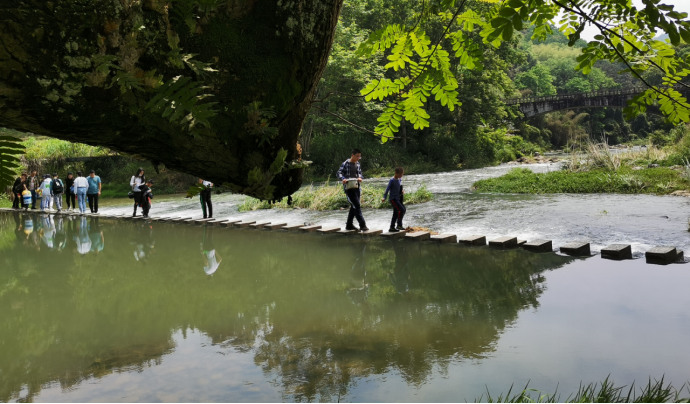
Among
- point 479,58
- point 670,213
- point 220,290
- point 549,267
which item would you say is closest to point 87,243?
point 220,290

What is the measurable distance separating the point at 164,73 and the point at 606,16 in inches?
86.7

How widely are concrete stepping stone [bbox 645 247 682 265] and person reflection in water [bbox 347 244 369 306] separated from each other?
4219 mm

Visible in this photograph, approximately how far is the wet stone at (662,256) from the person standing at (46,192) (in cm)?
1827

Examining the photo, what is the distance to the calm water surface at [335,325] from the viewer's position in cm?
404

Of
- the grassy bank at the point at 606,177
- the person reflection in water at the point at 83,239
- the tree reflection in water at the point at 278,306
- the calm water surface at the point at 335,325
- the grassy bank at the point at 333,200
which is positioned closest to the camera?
the calm water surface at the point at 335,325

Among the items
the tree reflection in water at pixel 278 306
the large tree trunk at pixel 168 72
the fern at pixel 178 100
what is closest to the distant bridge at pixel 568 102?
the tree reflection in water at pixel 278 306

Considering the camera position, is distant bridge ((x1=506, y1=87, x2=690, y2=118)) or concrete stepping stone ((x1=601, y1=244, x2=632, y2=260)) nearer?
concrete stepping stone ((x1=601, y1=244, x2=632, y2=260))

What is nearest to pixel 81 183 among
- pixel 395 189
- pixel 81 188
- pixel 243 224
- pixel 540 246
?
pixel 81 188

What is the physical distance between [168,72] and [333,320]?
178 inches

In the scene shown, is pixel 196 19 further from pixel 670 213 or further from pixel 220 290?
pixel 670 213

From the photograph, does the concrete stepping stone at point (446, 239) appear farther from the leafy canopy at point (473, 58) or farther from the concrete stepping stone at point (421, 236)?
the leafy canopy at point (473, 58)

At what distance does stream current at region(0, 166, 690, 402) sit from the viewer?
13.3ft

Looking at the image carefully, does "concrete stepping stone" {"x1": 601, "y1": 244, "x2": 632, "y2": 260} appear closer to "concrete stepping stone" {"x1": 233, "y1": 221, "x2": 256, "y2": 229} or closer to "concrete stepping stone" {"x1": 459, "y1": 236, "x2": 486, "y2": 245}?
"concrete stepping stone" {"x1": 459, "y1": 236, "x2": 486, "y2": 245}

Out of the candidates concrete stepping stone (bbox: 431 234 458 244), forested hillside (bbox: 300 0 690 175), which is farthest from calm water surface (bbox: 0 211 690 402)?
forested hillside (bbox: 300 0 690 175)
